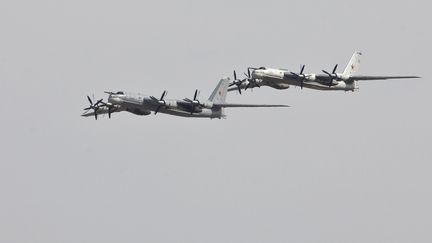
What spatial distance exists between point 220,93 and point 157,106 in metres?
18.4

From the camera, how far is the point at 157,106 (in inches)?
6939

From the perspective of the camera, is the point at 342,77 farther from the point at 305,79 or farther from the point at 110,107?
the point at 110,107

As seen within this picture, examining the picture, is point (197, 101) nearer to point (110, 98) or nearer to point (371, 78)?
point (110, 98)

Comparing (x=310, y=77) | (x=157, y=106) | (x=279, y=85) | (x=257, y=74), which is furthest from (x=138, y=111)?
(x=310, y=77)

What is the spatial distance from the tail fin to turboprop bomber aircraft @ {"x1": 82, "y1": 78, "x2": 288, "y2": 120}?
1.42ft

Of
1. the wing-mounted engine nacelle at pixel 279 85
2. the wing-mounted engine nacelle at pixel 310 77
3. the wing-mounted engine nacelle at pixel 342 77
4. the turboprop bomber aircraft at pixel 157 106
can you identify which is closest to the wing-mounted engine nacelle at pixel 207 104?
the turboprop bomber aircraft at pixel 157 106

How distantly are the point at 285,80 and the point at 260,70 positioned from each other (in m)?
4.03

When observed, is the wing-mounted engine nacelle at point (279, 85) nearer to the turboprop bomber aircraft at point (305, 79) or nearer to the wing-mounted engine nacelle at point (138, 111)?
the turboprop bomber aircraft at point (305, 79)

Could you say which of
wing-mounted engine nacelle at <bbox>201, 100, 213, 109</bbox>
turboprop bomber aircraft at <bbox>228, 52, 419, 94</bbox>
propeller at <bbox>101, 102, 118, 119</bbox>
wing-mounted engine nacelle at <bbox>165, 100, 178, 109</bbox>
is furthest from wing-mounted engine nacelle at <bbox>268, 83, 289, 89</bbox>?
propeller at <bbox>101, 102, 118, 119</bbox>

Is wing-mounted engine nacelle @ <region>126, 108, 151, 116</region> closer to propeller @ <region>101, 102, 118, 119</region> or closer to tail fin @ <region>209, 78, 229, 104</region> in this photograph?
propeller @ <region>101, 102, 118, 119</region>

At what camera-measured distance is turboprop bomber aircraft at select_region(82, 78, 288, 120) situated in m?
175

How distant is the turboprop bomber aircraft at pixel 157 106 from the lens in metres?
175

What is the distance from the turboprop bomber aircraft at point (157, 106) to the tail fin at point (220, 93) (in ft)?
1.42

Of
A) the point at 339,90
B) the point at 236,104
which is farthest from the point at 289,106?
the point at 339,90
